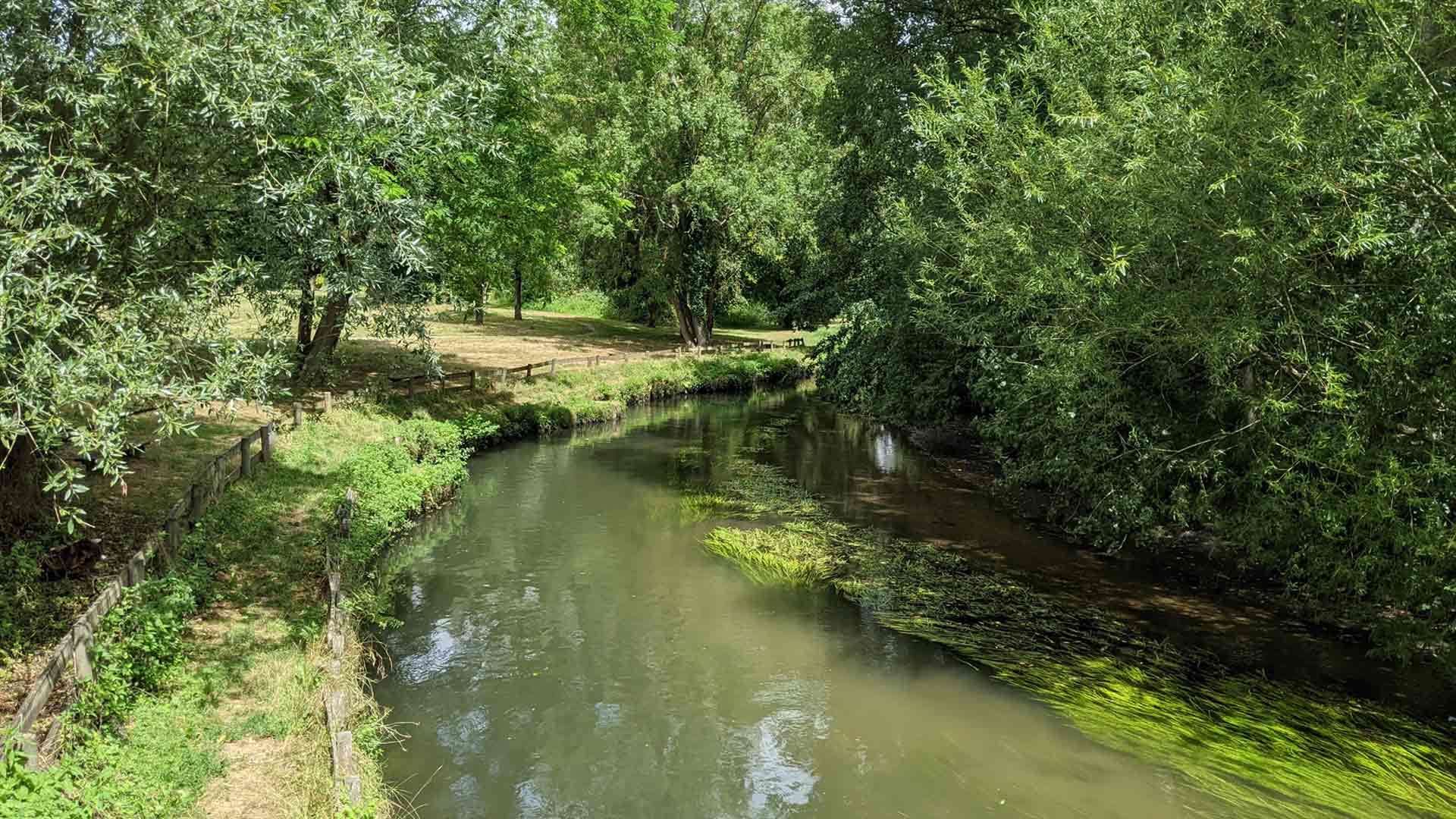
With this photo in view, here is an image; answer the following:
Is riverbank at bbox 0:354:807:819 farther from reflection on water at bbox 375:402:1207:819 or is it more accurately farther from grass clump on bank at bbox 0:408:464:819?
reflection on water at bbox 375:402:1207:819

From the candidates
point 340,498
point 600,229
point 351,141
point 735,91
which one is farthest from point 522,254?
point 735,91

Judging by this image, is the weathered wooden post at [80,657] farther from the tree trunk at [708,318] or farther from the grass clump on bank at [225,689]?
the tree trunk at [708,318]

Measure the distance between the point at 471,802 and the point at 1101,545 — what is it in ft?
43.2

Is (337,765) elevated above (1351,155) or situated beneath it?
situated beneath

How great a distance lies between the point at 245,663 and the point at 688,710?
17.2 ft

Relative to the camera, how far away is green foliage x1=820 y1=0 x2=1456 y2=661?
31.2 feet

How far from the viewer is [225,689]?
10242mm

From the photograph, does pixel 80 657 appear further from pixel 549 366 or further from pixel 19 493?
pixel 549 366

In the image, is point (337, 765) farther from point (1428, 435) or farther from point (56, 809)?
point (1428, 435)

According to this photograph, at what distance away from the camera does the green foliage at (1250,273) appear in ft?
31.2

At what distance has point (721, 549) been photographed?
18.0 meters

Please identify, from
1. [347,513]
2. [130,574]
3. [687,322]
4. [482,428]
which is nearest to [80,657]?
[130,574]

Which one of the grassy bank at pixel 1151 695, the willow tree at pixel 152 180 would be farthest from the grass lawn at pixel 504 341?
the grassy bank at pixel 1151 695

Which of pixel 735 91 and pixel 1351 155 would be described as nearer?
pixel 1351 155
